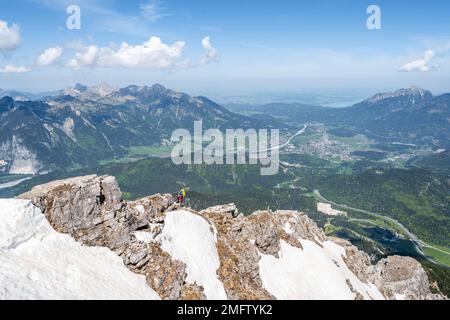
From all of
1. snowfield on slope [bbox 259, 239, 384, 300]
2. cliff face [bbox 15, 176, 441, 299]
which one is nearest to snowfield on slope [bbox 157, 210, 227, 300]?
cliff face [bbox 15, 176, 441, 299]

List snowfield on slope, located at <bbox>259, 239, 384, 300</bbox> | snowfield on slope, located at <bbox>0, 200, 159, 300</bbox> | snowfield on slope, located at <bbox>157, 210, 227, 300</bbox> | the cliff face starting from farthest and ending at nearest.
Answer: snowfield on slope, located at <bbox>259, 239, 384, 300</bbox>
snowfield on slope, located at <bbox>157, 210, 227, 300</bbox>
the cliff face
snowfield on slope, located at <bbox>0, 200, 159, 300</bbox>

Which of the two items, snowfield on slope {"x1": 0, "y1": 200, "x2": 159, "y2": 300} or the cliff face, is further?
the cliff face

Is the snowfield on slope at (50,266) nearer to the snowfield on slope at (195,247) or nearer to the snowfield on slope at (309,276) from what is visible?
the snowfield on slope at (195,247)

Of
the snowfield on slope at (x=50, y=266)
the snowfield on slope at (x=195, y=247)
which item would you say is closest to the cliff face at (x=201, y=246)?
the snowfield on slope at (x=195, y=247)

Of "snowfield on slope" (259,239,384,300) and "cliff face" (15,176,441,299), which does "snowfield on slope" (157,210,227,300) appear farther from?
"snowfield on slope" (259,239,384,300)

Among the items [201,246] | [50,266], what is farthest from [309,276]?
[50,266]

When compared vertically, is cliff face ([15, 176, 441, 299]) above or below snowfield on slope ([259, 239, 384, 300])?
above
